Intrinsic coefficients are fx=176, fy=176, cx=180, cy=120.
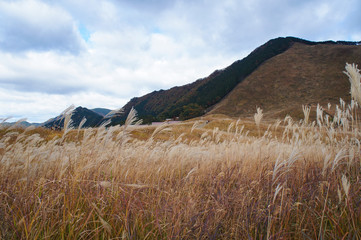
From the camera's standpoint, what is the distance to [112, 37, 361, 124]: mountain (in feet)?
211

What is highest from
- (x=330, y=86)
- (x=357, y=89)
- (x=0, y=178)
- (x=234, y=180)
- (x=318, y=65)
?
(x=318, y=65)

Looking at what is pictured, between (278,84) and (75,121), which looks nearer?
(75,121)

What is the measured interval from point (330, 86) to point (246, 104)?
2988 cm

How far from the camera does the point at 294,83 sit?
236ft

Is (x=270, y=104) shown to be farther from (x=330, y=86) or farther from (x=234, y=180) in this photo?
(x=234, y=180)

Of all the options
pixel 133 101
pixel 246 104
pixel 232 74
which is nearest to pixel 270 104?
pixel 246 104

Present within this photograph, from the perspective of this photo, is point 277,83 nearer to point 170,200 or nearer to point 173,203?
point 170,200

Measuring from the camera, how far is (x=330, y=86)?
209 feet

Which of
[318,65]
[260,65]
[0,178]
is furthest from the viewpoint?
[260,65]

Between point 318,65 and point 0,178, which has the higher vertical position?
point 318,65

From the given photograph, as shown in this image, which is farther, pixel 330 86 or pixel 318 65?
pixel 318 65

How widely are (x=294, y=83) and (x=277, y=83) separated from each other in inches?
244

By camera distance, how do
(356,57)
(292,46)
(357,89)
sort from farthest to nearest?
(292,46) → (356,57) → (357,89)

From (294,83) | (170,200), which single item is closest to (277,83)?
(294,83)
